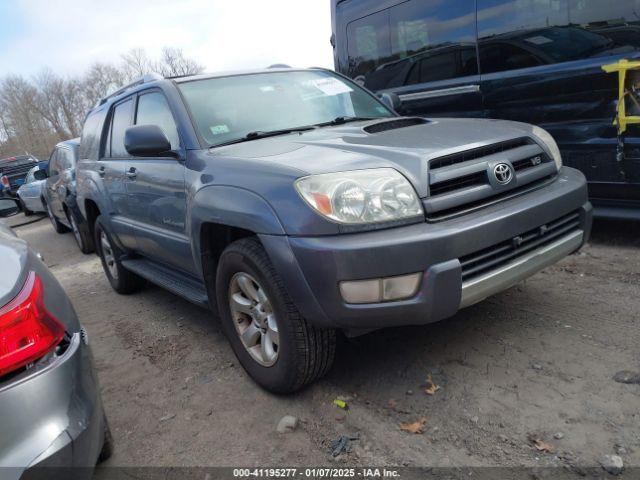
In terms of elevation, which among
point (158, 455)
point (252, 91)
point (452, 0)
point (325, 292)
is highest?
point (452, 0)

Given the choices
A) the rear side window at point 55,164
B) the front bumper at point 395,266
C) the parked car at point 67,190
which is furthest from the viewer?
the rear side window at point 55,164

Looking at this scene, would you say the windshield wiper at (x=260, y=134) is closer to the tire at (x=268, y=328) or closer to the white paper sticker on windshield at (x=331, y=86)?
the white paper sticker on windshield at (x=331, y=86)

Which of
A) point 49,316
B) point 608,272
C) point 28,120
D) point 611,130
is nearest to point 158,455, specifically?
point 49,316

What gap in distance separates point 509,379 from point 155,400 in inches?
75.6

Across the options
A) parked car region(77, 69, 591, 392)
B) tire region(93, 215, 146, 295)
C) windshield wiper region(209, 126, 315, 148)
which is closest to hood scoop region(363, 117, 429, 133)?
parked car region(77, 69, 591, 392)

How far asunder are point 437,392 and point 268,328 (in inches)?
35.6

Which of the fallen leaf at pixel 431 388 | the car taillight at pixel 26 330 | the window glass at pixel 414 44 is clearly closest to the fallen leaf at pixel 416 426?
the fallen leaf at pixel 431 388

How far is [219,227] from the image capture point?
2953 mm

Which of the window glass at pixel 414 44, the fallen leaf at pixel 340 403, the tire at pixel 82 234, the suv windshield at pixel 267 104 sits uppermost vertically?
the window glass at pixel 414 44

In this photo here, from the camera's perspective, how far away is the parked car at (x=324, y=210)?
90.0 inches

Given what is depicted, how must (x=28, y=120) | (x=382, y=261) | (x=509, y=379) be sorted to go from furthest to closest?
1. (x=28, y=120)
2. (x=509, y=379)
3. (x=382, y=261)

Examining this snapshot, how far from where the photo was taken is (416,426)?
240 centimetres

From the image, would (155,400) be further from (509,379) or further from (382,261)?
(509,379)

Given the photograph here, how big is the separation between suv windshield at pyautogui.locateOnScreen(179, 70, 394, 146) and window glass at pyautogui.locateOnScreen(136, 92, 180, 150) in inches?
7.1
